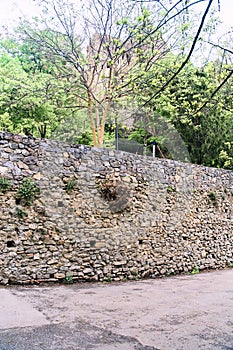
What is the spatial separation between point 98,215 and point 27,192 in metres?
1.67

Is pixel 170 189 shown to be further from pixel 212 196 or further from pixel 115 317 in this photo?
pixel 115 317

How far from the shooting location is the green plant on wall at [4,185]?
6473 millimetres

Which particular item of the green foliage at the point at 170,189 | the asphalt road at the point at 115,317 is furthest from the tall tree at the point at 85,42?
the asphalt road at the point at 115,317

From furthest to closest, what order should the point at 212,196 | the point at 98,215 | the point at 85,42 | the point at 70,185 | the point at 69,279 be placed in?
the point at 85,42 → the point at 212,196 → the point at 98,215 → the point at 70,185 → the point at 69,279

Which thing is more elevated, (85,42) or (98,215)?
(85,42)

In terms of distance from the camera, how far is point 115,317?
192 inches

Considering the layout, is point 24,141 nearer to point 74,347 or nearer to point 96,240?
point 96,240

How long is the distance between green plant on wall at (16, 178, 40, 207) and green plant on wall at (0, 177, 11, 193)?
215 millimetres

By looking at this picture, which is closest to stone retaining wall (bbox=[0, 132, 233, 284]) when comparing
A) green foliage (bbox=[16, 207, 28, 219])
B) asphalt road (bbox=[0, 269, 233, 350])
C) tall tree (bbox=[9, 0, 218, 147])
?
green foliage (bbox=[16, 207, 28, 219])

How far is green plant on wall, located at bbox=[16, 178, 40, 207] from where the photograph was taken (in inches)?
263

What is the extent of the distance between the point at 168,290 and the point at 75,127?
8511 millimetres

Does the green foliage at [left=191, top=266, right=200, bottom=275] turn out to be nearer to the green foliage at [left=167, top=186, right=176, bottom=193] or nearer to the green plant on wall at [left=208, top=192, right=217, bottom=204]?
the green plant on wall at [left=208, top=192, right=217, bottom=204]

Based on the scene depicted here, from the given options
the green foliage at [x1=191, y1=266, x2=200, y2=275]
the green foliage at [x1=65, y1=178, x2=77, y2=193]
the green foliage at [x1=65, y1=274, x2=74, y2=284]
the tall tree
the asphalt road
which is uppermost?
the tall tree

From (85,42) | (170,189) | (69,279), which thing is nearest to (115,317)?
(69,279)
